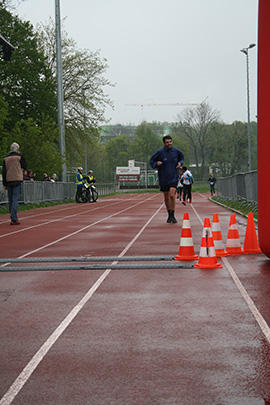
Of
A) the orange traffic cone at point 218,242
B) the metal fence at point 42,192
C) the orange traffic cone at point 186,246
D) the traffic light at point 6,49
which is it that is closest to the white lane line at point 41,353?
the orange traffic cone at point 186,246

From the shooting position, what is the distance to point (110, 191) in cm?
6969

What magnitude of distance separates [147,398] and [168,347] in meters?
1.03

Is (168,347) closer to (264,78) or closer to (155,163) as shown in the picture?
(264,78)

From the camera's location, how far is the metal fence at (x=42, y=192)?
89.1 feet

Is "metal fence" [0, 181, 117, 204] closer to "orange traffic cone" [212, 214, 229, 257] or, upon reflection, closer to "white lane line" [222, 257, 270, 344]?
"orange traffic cone" [212, 214, 229, 257]

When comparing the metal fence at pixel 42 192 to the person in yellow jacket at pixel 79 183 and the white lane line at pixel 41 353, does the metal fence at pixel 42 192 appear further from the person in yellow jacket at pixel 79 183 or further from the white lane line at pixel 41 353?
the white lane line at pixel 41 353

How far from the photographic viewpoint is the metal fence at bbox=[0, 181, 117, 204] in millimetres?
27156

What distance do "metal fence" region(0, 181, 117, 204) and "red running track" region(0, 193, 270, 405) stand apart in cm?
1688

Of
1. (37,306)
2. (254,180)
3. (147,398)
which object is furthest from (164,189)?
(147,398)

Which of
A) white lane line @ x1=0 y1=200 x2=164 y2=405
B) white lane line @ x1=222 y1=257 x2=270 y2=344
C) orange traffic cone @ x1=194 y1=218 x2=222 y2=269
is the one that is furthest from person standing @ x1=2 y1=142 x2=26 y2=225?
white lane line @ x1=0 y1=200 x2=164 y2=405

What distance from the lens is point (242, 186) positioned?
22.6 meters

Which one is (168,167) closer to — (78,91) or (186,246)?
(186,246)

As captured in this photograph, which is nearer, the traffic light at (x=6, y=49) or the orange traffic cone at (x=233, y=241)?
the orange traffic cone at (x=233, y=241)

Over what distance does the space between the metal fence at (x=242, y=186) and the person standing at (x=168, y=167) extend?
3.60 meters
